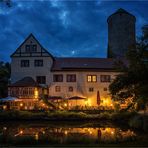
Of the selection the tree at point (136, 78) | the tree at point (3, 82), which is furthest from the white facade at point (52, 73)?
the tree at point (136, 78)

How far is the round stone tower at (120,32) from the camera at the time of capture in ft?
185

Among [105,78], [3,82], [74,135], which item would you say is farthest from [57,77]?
[74,135]

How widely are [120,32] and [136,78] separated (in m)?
40.8

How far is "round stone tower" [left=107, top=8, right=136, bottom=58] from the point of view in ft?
185

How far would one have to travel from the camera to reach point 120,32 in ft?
185

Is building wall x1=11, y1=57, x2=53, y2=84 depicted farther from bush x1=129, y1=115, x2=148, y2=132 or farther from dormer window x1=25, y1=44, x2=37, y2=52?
bush x1=129, y1=115, x2=148, y2=132

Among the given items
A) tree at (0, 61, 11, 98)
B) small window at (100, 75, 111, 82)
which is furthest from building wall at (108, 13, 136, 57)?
tree at (0, 61, 11, 98)

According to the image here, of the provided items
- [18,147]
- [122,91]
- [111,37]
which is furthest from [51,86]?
[18,147]

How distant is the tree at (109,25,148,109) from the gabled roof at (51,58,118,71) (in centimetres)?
2668

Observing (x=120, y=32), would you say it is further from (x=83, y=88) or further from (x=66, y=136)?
(x=66, y=136)

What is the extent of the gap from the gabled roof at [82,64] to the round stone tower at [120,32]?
7506 mm

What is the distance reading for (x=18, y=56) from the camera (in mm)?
46031

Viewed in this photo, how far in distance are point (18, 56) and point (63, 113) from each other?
16.8 meters

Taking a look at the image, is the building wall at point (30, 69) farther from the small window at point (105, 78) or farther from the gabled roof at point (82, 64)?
the small window at point (105, 78)
